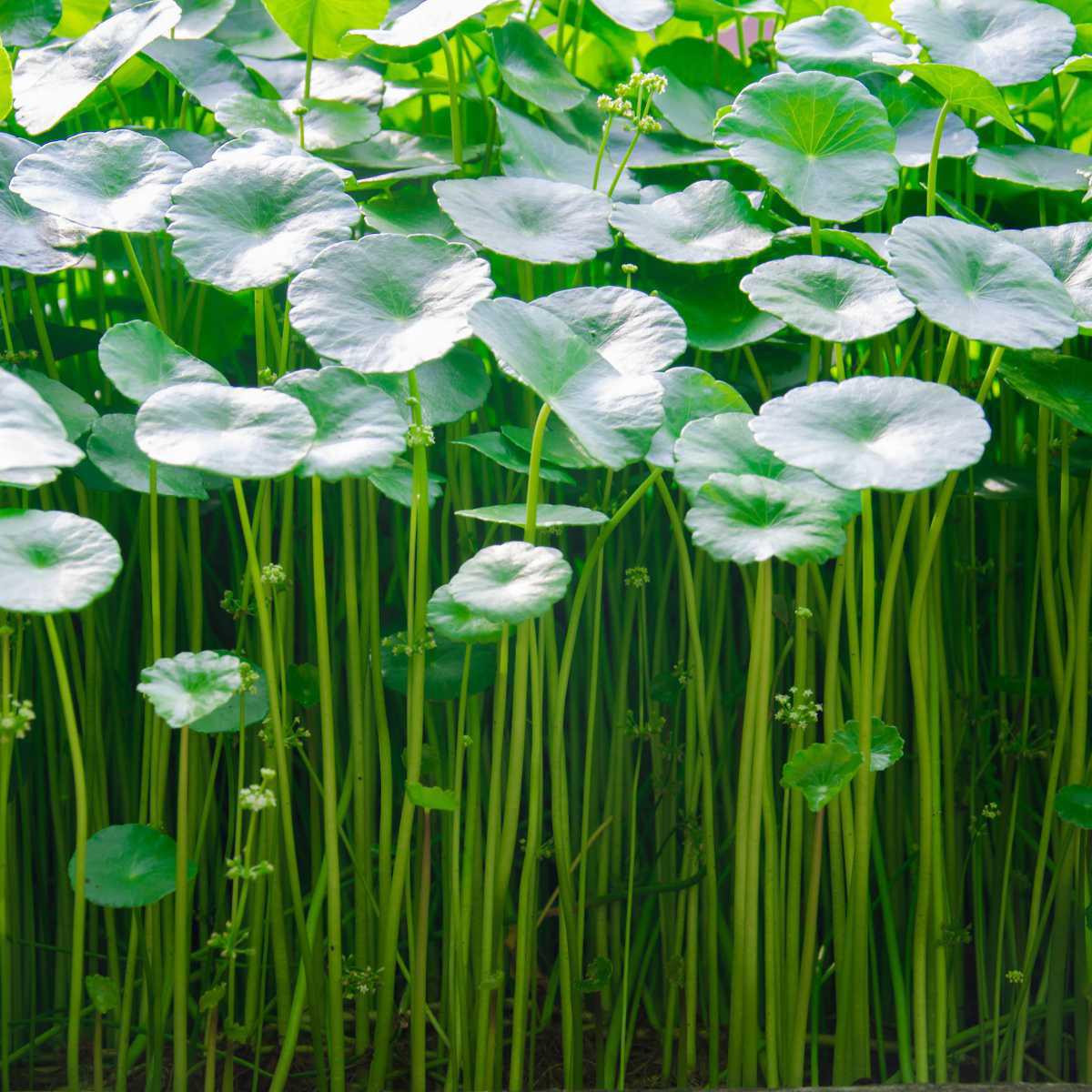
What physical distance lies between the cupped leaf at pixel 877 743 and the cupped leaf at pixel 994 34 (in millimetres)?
659

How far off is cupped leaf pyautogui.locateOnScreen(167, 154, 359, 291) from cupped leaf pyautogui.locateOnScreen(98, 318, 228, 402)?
0.07 meters

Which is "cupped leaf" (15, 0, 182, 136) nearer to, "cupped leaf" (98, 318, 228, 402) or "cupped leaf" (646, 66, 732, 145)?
"cupped leaf" (98, 318, 228, 402)

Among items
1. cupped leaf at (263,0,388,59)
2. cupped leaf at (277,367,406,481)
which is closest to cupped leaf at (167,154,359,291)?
cupped leaf at (277,367,406,481)

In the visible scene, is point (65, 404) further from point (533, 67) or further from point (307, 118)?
point (533, 67)

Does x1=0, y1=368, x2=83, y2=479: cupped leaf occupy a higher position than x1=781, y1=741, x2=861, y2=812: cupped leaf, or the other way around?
x1=0, y1=368, x2=83, y2=479: cupped leaf

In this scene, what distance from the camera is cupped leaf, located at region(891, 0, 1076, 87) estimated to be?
3.83 feet

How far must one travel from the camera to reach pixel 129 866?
3.22 feet

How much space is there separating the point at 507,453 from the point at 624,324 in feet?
0.51

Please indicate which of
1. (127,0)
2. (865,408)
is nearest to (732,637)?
(865,408)

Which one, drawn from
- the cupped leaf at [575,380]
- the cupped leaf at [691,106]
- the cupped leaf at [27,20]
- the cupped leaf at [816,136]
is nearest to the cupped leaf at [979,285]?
the cupped leaf at [816,136]

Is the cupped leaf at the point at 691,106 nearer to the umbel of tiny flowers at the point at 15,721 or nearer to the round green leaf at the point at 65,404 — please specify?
the round green leaf at the point at 65,404

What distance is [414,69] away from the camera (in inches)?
62.4

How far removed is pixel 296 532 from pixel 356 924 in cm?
44

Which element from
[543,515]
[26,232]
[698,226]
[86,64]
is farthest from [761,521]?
[86,64]
